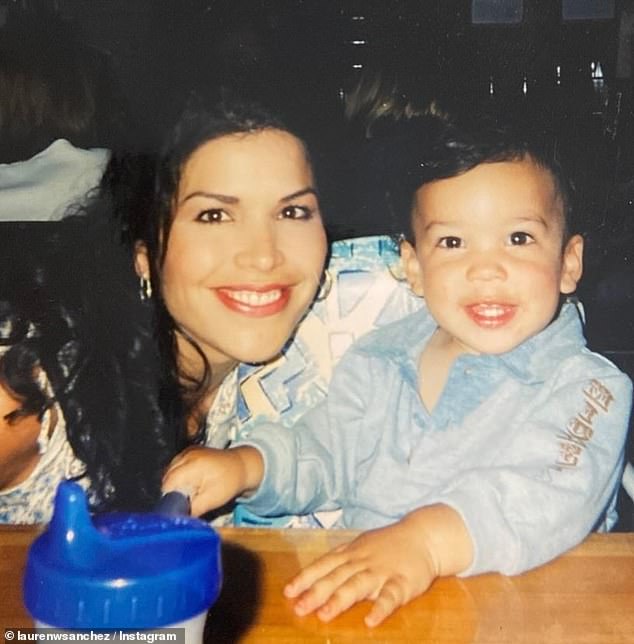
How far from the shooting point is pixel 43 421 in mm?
673

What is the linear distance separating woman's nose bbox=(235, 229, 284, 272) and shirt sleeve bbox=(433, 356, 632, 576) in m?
0.20

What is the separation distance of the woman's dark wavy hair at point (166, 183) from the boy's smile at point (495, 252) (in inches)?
4.1

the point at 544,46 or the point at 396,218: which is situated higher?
the point at 544,46

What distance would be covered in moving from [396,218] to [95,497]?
29 cm

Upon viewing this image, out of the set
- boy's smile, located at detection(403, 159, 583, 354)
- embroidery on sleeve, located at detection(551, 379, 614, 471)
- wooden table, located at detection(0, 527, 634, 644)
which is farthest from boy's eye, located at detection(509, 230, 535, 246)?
wooden table, located at detection(0, 527, 634, 644)

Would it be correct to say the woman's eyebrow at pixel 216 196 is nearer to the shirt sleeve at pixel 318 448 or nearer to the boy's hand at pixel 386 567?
the shirt sleeve at pixel 318 448

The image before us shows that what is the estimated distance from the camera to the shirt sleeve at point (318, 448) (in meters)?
0.68

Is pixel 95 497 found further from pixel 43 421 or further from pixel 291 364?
pixel 291 364

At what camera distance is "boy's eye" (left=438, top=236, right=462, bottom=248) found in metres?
0.64

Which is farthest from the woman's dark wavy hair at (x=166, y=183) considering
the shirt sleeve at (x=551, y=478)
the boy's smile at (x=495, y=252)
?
the shirt sleeve at (x=551, y=478)

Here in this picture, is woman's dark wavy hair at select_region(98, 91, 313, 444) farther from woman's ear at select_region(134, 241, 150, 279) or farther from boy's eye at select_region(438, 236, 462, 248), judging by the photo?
boy's eye at select_region(438, 236, 462, 248)

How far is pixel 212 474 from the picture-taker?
667mm

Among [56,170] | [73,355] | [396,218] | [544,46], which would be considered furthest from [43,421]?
[544,46]

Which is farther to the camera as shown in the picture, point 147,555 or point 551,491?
point 551,491
